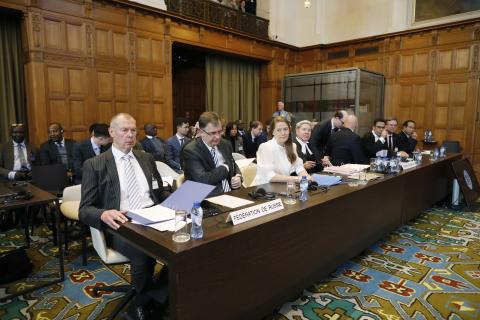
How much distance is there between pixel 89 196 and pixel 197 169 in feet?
2.85

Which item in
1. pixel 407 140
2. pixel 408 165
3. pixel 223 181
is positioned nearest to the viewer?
pixel 223 181

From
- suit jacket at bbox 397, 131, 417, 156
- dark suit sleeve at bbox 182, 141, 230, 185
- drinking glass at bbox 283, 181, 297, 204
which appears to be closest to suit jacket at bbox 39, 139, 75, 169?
dark suit sleeve at bbox 182, 141, 230, 185

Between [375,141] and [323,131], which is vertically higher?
[323,131]

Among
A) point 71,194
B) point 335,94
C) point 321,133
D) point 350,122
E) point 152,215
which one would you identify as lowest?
point 71,194

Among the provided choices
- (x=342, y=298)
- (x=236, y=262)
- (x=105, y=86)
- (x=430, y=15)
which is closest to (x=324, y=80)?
(x=430, y=15)

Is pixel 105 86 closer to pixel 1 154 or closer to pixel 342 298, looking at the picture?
pixel 1 154

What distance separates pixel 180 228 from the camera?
175 centimetres

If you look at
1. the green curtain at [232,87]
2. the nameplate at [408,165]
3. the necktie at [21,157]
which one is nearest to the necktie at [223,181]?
the nameplate at [408,165]

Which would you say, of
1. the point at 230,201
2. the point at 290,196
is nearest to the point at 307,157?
the point at 290,196

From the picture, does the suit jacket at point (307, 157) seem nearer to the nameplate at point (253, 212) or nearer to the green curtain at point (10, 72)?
the nameplate at point (253, 212)

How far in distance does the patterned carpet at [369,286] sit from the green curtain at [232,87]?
21.8 ft

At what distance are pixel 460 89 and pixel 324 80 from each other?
345 centimetres

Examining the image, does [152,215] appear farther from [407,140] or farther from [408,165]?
[407,140]

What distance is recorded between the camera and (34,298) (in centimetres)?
263
